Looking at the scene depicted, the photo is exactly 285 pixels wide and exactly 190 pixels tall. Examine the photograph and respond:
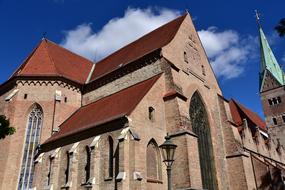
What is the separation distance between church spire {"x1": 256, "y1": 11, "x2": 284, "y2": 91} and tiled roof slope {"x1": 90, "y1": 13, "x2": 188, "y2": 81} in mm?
26571

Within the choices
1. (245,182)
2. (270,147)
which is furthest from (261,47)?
(245,182)

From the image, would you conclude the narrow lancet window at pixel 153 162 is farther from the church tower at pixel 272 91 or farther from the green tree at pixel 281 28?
the church tower at pixel 272 91

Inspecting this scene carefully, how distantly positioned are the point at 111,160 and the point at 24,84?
38.9 feet

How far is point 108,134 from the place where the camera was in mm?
16781

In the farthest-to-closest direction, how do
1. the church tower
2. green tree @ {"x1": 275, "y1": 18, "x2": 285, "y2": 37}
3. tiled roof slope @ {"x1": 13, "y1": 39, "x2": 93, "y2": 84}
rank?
the church tower, tiled roof slope @ {"x1": 13, "y1": 39, "x2": 93, "y2": 84}, green tree @ {"x1": 275, "y1": 18, "x2": 285, "y2": 37}

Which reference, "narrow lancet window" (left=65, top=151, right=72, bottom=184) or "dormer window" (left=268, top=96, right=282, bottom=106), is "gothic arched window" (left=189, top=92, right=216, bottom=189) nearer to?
"narrow lancet window" (left=65, top=151, right=72, bottom=184)

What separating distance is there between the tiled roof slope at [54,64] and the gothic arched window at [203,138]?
35.0 ft

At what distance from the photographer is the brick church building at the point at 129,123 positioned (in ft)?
52.9

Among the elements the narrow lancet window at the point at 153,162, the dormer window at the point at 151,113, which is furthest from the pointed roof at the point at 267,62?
the narrow lancet window at the point at 153,162

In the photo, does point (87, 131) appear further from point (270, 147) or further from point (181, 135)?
point (270, 147)

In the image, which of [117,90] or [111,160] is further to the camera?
[117,90]

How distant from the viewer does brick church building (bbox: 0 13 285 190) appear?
52.9ft

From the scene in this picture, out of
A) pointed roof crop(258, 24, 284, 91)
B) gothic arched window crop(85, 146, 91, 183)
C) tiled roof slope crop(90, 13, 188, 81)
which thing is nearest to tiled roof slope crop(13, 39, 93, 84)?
tiled roof slope crop(90, 13, 188, 81)

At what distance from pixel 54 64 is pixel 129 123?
12916 mm
